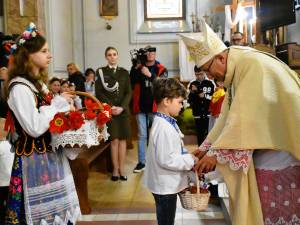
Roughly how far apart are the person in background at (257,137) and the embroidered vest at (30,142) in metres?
0.82

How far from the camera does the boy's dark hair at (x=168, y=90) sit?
279cm

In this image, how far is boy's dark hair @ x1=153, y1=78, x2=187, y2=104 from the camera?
9.14ft

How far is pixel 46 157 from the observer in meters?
2.47

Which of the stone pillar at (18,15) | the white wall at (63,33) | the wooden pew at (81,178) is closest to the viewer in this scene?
the wooden pew at (81,178)

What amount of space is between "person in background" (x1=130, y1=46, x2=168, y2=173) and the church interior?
0.42m

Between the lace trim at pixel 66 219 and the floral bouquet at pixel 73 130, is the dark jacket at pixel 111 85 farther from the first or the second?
the floral bouquet at pixel 73 130

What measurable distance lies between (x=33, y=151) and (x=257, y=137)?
1165 mm

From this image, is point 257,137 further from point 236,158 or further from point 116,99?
point 116,99

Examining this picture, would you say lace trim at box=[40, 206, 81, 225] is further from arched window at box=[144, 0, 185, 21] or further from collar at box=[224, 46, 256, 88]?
arched window at box=[144, 0, 185, 21]

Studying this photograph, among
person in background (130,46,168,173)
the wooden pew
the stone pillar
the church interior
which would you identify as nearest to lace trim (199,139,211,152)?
the church interior

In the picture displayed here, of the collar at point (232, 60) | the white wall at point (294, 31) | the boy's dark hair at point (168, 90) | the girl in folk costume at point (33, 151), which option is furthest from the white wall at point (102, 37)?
the collar at point (232, 60)

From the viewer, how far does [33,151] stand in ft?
8.04

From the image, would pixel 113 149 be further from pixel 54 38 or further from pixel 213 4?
pixel 213 4

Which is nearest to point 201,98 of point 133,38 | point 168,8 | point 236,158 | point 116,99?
point 116,99
